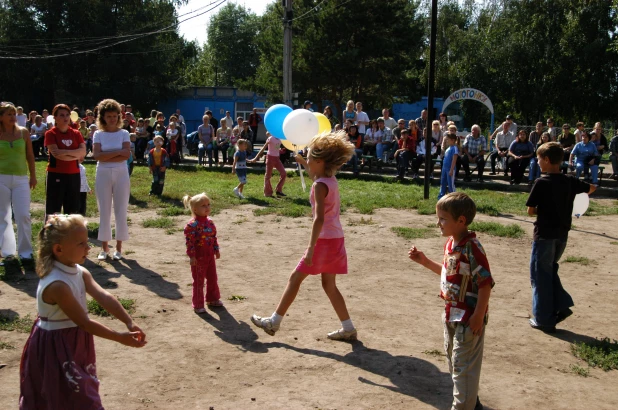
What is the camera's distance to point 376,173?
20.6 metres

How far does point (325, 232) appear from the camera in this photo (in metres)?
5.61

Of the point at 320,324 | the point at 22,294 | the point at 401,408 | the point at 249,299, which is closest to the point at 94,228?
the point at 22,294

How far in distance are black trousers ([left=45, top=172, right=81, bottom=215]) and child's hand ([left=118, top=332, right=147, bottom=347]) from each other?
5.43m

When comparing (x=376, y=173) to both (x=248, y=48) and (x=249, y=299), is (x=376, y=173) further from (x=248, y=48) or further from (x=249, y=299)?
(x=248, y=48)

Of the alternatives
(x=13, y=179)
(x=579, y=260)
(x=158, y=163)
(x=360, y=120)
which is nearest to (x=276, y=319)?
(x=13, y=179)

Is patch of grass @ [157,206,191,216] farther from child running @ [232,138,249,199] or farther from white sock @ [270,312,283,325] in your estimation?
white sock @ [270,312,283,325]

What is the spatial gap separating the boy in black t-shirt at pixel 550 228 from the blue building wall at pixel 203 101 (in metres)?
41.8

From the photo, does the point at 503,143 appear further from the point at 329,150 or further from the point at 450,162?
the point at 329,150

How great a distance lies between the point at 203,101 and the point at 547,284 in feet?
141

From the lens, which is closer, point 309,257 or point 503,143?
point 309,257

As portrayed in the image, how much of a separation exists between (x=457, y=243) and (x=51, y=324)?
252cm

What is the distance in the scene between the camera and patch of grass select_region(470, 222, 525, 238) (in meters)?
10.9

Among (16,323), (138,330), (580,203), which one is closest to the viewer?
(138,330)

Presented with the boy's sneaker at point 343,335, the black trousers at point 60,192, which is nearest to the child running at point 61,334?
the boy's sneaker at point 343,335
